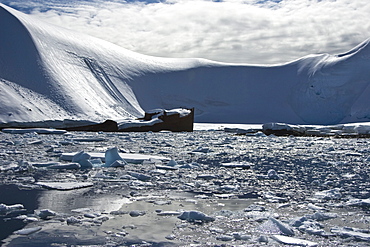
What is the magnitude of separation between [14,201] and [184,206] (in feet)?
6.16

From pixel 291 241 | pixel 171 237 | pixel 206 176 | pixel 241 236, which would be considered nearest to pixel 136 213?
pixel 171 237

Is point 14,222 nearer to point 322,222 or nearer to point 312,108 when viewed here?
point 322,222

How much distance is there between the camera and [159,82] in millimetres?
49094

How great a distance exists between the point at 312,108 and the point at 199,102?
11946 mm

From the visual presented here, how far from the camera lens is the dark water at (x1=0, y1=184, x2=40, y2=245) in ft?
12.0

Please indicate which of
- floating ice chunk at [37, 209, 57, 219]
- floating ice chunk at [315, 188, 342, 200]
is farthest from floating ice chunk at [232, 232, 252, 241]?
floating ice chunk at [315, 188, 342, 200]

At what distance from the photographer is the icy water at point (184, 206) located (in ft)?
11.5

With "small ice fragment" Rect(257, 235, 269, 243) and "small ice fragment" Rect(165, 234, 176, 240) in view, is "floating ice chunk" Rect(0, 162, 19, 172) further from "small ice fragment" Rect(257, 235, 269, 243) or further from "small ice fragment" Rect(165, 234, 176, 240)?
"small ice fragment" Rect(257, 235, 269, 243)

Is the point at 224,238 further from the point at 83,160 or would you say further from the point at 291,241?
the point at 83,160

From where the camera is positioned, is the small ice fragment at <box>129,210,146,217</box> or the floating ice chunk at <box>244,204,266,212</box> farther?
the floating ice chunk at <box>244,204,266,212</box>

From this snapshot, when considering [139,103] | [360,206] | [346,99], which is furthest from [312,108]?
[360,206]

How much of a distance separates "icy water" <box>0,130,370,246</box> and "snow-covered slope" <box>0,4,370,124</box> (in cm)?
2570

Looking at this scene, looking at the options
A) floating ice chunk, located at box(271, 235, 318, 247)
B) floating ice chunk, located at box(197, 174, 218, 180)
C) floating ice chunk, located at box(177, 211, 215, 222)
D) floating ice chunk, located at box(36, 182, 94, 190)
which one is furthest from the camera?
floating ice chunk, located at box(197, 174, 218, 180)

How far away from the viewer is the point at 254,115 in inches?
1797
